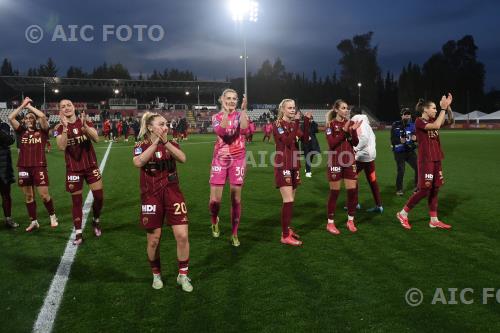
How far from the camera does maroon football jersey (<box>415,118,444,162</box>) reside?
685 centimetres

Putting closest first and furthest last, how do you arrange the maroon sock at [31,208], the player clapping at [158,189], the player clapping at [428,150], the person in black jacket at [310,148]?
1. the player clapping at [158,189]
2. the player clapping at [428,150]
3. the maroon sock at [31,208]
4. the person in black jacket at [310,148]

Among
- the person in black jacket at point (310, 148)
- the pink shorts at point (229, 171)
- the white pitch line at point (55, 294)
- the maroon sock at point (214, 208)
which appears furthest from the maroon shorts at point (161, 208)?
the person in black jacket at point (310, 148)

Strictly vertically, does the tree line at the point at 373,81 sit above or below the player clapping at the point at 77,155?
above

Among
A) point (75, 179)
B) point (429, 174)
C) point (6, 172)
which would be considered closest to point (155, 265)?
point (75, 179)

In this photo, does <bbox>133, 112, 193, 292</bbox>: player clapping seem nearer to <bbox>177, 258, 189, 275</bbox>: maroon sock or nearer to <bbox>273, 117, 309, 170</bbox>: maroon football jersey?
<bbox>177, 258, 189, 275</bbox>: maroon sock

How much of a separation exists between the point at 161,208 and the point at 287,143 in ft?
7.51

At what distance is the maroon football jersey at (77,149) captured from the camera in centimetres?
632

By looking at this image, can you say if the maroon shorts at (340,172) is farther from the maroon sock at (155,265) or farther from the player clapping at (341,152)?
the maroon sock at (155,265)

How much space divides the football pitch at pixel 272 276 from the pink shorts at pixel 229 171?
921mm

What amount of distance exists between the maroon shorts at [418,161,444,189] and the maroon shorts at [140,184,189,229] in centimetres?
419

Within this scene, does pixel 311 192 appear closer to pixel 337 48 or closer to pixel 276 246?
pixel 276 246

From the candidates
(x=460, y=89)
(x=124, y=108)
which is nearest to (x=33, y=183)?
(x=124, y=108)

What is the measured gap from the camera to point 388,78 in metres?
91.4

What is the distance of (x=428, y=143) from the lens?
271 inches
